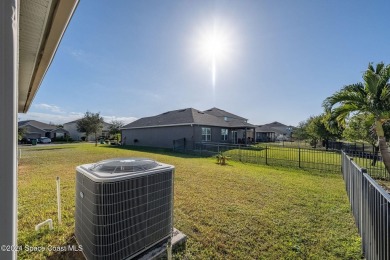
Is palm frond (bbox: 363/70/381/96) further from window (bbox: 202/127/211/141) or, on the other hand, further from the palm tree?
window (bbox: 202/127/211/141)

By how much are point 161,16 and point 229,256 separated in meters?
9.23

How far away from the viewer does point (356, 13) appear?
759 centimetres

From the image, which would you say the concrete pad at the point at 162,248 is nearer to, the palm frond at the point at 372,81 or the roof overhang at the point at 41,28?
the roof overhang at the point at 41,28

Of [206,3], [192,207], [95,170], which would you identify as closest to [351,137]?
[206,3]

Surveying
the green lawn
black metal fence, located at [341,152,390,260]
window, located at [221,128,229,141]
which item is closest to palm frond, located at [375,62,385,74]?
the green lawn

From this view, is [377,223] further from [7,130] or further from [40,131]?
[40,131]

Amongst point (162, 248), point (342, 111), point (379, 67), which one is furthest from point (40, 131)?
point (379, 67)

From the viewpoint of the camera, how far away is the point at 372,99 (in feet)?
22.2

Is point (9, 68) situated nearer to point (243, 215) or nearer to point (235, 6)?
point (243, 215)

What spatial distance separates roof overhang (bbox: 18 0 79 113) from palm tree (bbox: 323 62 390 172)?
8.54 m

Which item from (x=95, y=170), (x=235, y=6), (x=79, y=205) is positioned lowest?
(x=79, y=205)

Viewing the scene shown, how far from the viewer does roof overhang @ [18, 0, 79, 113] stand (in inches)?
75.3

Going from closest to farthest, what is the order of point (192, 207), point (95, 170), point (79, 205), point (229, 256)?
point (95, 170) → point (79, 205) → point (229, 256) → point (192, 207)

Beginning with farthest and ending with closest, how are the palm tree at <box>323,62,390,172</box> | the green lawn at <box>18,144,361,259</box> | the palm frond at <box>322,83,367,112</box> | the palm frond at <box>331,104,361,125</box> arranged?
1. the palm frond at <box>331,104,361,125</box>
2. the palm frond at <box>322,83,367,112</box>
3. the palm tree at <box>323,62,390,172</box>
4. the green lawn at <box>18,144,361,259</box>
